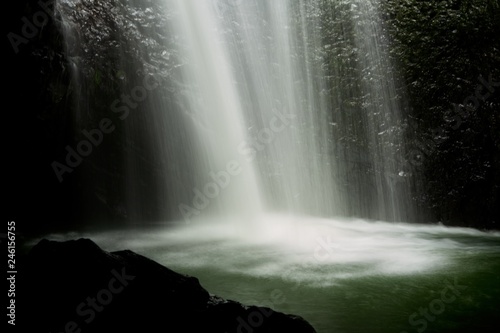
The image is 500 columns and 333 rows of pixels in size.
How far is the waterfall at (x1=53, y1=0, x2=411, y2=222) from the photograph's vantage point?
9.48 m

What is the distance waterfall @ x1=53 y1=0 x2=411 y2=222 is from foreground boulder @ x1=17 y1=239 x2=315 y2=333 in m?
6.16

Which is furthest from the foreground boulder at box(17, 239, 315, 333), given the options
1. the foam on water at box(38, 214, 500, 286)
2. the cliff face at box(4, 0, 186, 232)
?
the cliff face at box(4, 0, 186, 232)

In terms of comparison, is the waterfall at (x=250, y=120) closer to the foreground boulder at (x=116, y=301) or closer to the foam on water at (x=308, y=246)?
the foam on water at (x=308, y=246)

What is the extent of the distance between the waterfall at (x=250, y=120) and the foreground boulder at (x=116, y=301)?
616 cm

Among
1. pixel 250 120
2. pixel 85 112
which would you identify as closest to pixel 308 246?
pixel 250 120

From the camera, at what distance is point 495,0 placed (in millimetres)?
9742

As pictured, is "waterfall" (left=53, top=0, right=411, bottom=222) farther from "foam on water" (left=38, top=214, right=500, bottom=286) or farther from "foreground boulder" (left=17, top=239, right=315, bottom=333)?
"foreground boulder" (left=17, top=239, right=315, bottom=333)

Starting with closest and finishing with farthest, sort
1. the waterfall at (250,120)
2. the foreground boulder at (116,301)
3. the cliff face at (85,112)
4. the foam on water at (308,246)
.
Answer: the foreground boulder at (116,301) → the foam on water at (308,246) → the cliff face at (85,112) → the waterfall at (250,120)

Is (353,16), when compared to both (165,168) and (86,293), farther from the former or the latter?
(86,293)

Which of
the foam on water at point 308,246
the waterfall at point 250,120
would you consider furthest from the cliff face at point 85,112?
the foam on water at point 308,246

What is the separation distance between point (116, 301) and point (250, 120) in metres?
7.09

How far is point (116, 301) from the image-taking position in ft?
10.2

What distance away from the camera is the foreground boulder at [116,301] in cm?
303

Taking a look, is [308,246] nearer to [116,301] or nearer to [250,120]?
[250,120]
